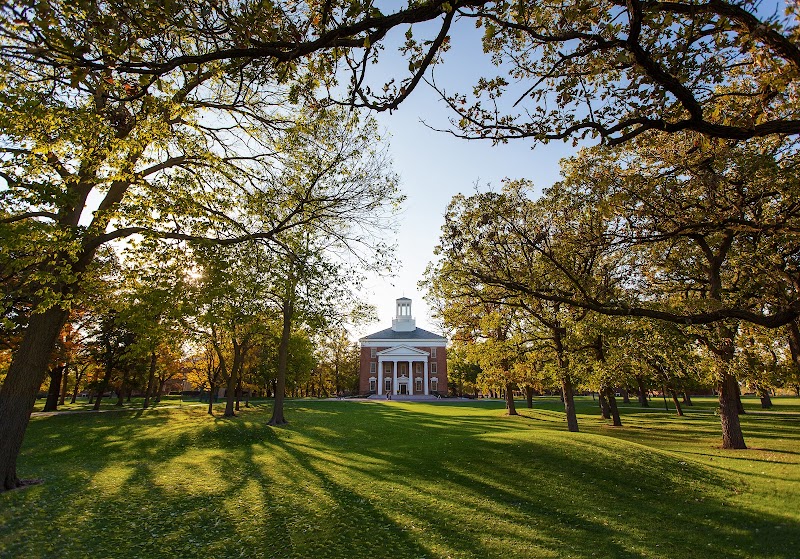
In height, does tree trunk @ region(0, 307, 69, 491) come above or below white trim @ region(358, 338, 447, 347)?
below

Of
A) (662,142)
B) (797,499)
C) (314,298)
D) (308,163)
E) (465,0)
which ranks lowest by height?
(797,499)

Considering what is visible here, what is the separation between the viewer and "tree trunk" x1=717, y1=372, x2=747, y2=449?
690 inches

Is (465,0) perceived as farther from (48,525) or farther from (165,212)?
(48,525)

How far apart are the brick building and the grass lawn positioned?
62009mm

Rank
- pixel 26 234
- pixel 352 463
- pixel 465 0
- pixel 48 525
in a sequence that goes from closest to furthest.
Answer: pixel 465 0 < pixel 48 525 < pixel 26 234 < pixel 352 463

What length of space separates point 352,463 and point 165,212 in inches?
383

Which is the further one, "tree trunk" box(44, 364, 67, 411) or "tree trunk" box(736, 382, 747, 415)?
"tree trunk" box(44, 364, 67, 411)

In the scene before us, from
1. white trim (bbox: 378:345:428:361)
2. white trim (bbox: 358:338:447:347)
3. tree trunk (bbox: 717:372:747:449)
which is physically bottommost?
tree trunk (bbox: 717:372:747:449)

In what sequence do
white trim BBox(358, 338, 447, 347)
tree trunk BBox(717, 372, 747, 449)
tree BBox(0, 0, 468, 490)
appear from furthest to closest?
white trim BBox(358, 338, 447, 347), tree trunk BBox(717, 372, 747, 449), tree BBox(0, 0, 468, 490)

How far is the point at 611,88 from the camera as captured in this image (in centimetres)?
685

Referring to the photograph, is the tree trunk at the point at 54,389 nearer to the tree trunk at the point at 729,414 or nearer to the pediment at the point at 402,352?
the tree trunk at the point at 729,414

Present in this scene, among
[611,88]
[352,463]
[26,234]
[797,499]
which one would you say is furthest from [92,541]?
[797,499]

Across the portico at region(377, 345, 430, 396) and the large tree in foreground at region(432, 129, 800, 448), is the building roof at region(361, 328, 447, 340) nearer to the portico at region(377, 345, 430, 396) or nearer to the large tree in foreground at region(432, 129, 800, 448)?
the portico at region(377, 345, 430, 396)

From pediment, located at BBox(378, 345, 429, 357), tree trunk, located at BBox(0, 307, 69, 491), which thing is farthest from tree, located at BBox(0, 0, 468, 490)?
pediment, located at BBox(378, 345, 429, 357)
